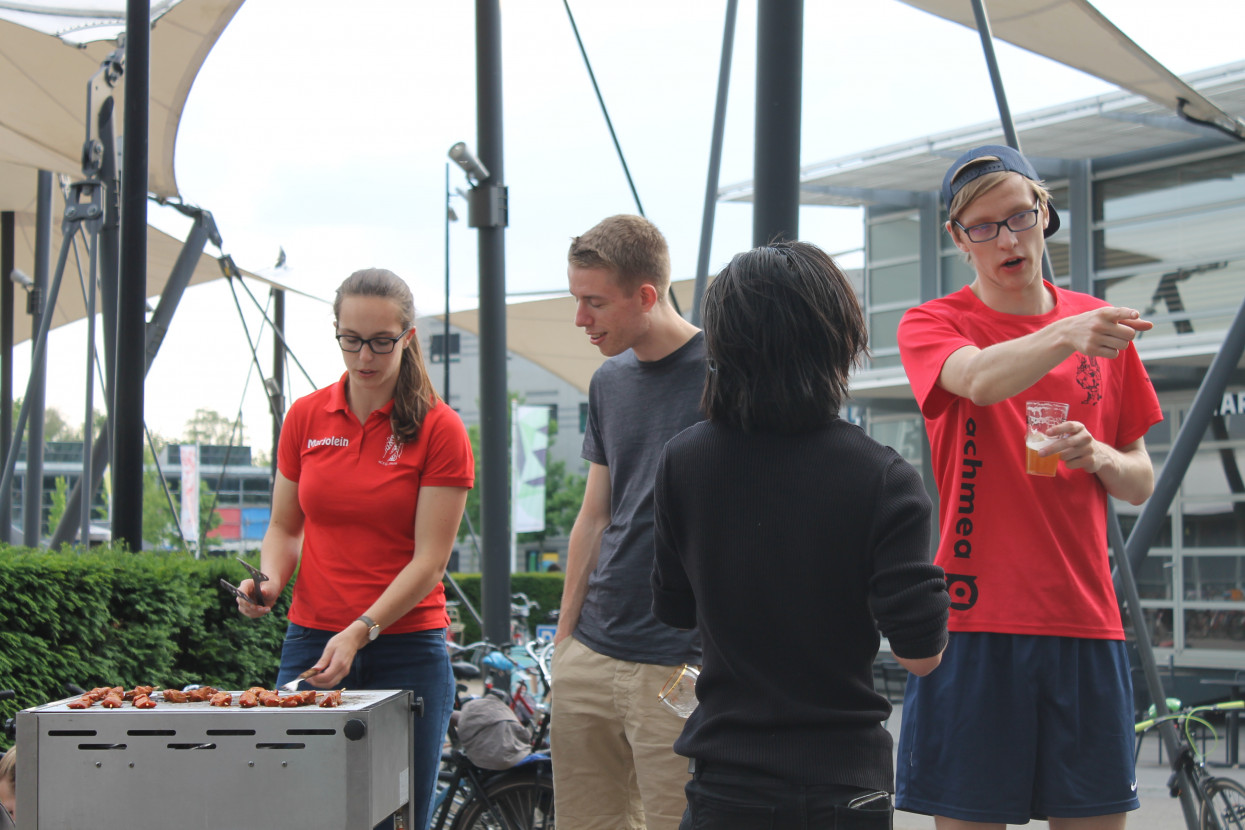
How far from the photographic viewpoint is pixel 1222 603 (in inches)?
545

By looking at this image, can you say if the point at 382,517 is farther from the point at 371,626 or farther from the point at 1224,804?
the point at 1224,804

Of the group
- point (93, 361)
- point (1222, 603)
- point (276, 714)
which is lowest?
point (1222, 603)

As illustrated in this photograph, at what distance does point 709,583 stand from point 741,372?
0.30 metres

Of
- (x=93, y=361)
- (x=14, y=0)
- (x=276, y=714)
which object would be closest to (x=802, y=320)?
(x=276, y=714)

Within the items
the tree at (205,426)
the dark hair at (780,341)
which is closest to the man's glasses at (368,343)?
the dark hair at (780,341)

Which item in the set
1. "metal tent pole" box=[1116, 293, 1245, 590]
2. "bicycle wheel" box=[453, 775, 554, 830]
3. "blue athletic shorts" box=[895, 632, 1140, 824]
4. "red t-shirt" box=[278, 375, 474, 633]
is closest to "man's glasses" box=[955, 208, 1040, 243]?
"blue athletic shorts" box=[895, 632, 1140, 824]

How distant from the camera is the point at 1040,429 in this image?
1.92 meters

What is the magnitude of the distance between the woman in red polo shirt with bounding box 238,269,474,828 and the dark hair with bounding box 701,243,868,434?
106 cm

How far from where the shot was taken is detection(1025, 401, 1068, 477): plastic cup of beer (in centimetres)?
190

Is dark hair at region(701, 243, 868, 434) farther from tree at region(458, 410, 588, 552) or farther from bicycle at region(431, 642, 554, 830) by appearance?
tree at region(458, 410, 588, 552)

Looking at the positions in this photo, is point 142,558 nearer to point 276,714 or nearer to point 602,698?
point 602,698

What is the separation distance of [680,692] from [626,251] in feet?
3.05

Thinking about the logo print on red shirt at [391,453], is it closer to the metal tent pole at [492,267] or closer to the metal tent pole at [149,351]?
the metal tent pole at [492,267]

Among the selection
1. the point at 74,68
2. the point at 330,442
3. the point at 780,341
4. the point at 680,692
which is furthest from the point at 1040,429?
the point at 74,68
